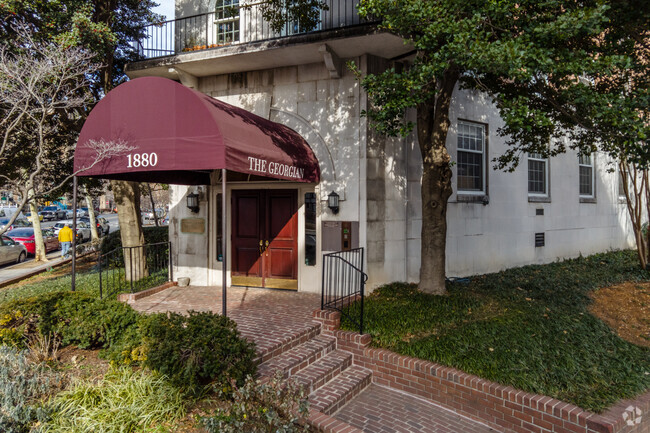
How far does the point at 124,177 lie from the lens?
8227 mm

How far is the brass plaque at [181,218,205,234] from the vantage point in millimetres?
9632

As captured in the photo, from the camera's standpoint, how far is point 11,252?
60.4 ft

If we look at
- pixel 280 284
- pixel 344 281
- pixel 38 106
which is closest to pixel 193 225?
pixel 280 284

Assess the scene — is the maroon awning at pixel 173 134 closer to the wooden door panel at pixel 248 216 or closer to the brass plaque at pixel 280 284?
the wooden door panel at pixel 248 216

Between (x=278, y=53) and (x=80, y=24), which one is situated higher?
(x=80, y=24)

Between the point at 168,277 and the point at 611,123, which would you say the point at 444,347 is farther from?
the point at 168,277

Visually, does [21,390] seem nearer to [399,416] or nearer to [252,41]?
[399,416]

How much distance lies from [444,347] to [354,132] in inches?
184

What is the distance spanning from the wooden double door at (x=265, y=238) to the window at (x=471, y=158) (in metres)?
4.55

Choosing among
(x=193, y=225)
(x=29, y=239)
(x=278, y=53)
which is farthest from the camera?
(x=29, y=239)

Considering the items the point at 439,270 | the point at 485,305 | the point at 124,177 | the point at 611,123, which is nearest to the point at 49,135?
the point at 124,177

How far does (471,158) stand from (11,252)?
20629 mm

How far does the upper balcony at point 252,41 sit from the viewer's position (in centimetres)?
778

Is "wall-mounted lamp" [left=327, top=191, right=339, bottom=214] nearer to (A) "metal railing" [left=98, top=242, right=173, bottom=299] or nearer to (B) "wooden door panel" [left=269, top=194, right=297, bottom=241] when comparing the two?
(B) "wooden door panel" [left=269, top=194, right=297, bottom=241]
